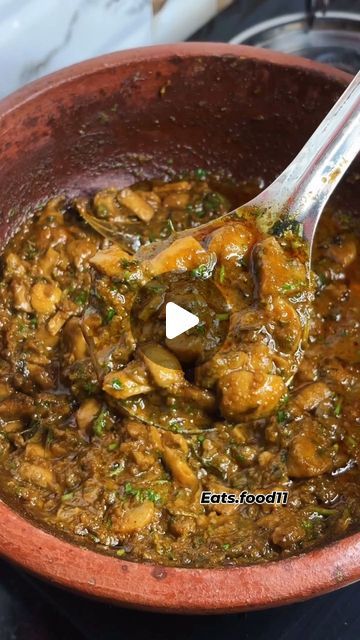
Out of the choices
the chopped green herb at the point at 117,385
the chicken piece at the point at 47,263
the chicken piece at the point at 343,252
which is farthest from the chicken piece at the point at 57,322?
the chicken piece at the point at 343,252

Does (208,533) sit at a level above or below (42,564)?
below

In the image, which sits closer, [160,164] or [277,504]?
[277,504]

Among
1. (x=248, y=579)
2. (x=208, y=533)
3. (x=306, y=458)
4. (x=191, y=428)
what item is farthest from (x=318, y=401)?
(x=248, y=579)

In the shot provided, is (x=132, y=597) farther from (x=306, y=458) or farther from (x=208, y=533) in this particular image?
(x=306, y=458)

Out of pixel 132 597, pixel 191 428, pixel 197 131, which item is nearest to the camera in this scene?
pixel 132 597

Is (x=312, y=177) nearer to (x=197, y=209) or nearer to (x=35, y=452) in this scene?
(x=197, y=209)
